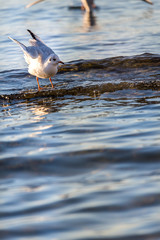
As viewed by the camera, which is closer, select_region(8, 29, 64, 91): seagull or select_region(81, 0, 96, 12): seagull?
select_region(8, 29, 64, 91): seagull

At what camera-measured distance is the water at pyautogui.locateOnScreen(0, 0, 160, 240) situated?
3059 mm

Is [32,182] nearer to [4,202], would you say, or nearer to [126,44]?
[4,202]

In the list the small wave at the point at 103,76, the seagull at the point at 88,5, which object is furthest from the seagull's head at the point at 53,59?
the seagull at the point at 88,5

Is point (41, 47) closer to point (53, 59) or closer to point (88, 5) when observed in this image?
point (53, 59)

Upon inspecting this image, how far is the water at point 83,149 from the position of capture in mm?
3059

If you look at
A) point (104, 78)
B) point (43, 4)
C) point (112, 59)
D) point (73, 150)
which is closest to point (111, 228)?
point (73, 150)

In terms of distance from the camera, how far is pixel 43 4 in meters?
26.7

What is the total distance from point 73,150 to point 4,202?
1323 millimetres

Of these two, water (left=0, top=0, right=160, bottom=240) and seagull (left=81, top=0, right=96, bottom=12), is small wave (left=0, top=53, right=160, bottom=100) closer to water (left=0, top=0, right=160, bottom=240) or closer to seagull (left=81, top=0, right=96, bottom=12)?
water (left=0, top=0, right=160, bottom=240)

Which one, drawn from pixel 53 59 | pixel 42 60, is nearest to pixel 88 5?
pixel 42 60

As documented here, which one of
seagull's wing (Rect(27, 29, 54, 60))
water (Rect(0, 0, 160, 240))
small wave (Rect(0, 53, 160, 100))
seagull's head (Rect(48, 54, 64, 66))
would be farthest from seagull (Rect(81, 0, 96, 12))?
seagull's head (Rect(48, 54, 64, 66))

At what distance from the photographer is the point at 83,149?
4.68 meters

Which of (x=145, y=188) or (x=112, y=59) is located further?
(x=112, y=59)

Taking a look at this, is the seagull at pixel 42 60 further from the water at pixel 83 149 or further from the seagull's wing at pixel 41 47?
the water at pixel 83 149
